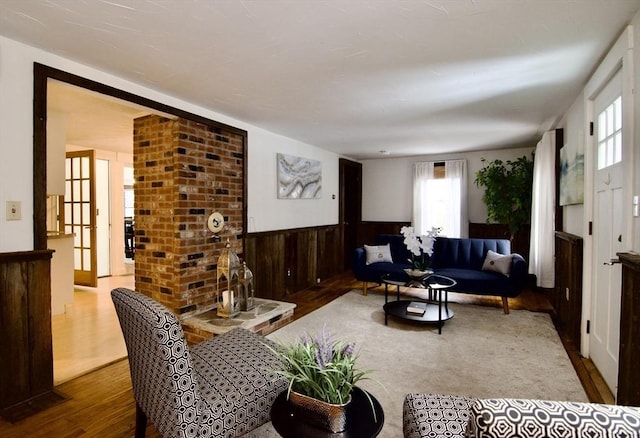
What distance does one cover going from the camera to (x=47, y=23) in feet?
6.08

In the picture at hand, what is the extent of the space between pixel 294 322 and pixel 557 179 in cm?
344

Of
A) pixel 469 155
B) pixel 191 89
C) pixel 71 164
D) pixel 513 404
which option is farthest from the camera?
pixel 469 155

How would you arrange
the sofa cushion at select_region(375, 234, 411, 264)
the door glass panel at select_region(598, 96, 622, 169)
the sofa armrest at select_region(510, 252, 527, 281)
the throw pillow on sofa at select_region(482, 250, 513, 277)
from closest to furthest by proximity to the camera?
the door glass panel at select_region(598, 96, 622, 169), the sofa armrest at select_region(510, 252, 527, 281), the throw pillow on sofa at select_region(482, 250, 513, 277), the sofa cushion at select_region(375, 234, 411, 264)

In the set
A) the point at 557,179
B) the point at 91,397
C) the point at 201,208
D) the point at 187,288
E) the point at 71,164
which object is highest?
Result: the point at 71,164

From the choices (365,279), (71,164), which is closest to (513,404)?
(365,279)

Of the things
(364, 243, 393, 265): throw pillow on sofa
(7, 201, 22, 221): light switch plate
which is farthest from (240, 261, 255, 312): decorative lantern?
(364, 243, 393, 265): throw pillow on sofa

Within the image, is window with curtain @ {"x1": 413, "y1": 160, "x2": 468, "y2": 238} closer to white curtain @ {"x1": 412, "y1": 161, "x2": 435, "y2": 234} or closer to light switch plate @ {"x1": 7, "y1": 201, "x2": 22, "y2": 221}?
white curtain @ {"x1": 412, "y1": 161, "x2": 435, "y2": 234}

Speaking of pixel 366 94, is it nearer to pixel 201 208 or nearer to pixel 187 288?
pixel 201 208

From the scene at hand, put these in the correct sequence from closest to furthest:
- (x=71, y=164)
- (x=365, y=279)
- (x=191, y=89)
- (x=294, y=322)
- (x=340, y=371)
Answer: (x=340, y=371) → (x=191, y=89) → (x=294, y=322) → (x=365, y=279) → (x=71, y=164)

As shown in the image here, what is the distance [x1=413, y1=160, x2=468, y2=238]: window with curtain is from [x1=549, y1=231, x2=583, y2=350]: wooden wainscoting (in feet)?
7.45

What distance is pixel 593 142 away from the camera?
2.59 meters

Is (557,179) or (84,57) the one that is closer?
(84,57)

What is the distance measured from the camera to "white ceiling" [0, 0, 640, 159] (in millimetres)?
1721

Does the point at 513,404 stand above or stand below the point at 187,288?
above
